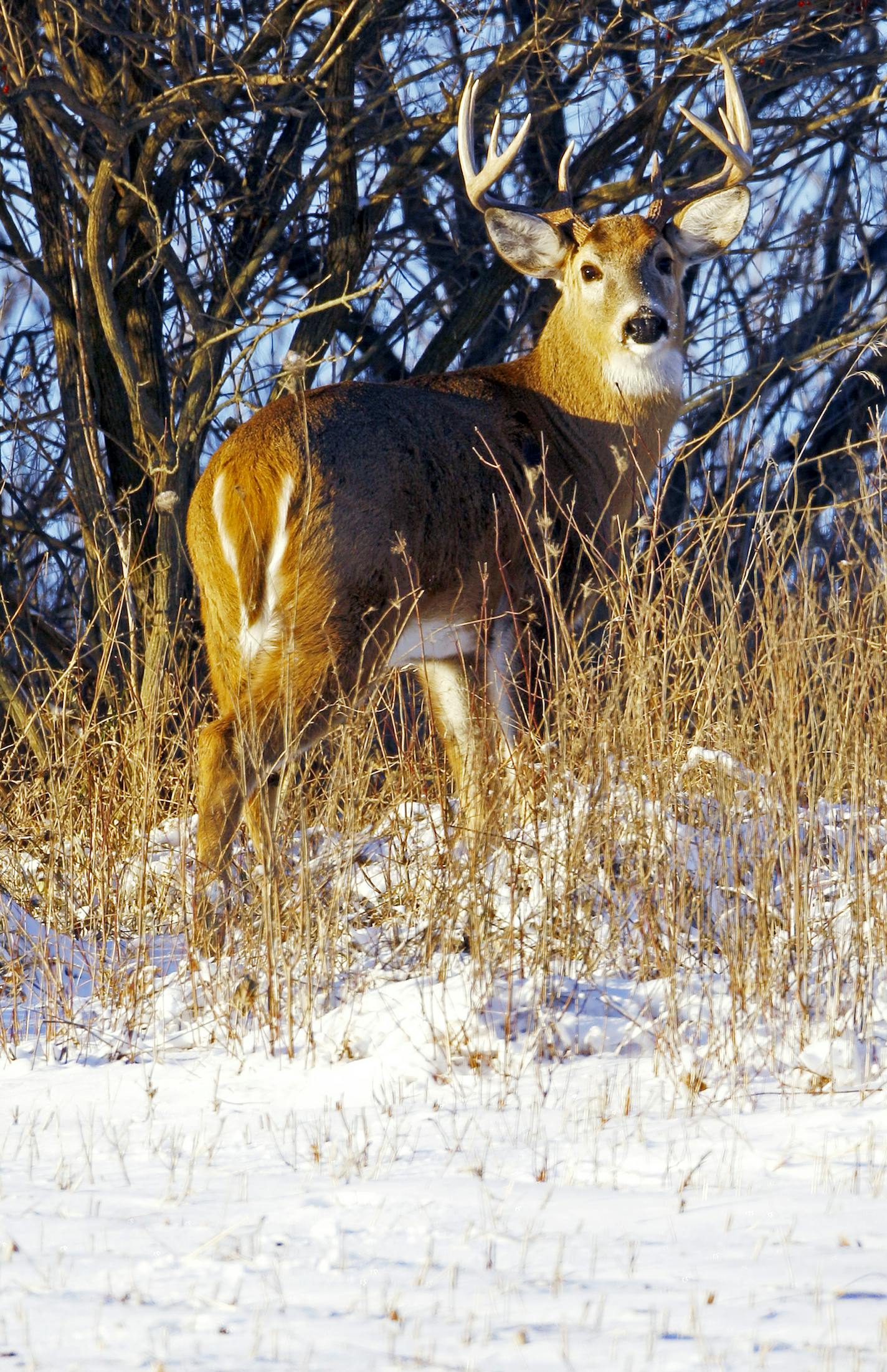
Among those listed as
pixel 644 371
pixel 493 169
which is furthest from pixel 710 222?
pixel 493 169

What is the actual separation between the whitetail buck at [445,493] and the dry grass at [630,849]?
23 centimetres

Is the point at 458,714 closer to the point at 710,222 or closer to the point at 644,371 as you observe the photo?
the point at 644,371

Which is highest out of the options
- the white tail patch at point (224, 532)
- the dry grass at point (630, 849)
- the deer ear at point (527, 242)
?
the deer ear at point (527, 242)

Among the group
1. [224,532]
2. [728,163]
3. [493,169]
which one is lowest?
[224,532]

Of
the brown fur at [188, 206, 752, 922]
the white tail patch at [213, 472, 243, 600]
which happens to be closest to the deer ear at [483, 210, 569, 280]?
the brown fur at [188, 206, 752, 922]

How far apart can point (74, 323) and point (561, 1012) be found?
5044 mm

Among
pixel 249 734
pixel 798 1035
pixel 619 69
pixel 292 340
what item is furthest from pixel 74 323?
pixel 798 1035

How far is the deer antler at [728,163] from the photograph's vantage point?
6680 mm

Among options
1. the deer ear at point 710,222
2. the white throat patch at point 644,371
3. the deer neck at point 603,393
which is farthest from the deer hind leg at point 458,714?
the deer ear at point 710,222

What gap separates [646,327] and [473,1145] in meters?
4.07

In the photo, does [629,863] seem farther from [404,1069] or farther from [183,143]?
[183,143]

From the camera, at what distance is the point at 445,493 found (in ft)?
18.6

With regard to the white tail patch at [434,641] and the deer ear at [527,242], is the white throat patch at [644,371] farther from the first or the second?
the white tail patch at [434,641]

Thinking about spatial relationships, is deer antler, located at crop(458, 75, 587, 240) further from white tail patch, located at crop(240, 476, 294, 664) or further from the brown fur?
white tail patch, located at crop(240, 476, 294, 664)
